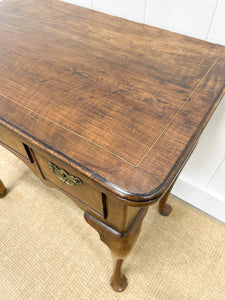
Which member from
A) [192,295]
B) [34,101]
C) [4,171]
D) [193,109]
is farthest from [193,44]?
[4,171]

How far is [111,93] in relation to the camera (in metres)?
0.49

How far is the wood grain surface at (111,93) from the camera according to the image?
384 mm

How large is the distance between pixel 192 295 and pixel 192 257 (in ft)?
0.43

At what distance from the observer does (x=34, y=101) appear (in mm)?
481

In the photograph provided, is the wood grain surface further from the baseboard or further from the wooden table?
the baseboard

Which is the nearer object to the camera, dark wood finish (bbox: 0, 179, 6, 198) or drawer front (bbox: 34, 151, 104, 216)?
drawer front (bbox: 34, 151, 104, 216)

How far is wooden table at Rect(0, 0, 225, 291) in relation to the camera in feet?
1.26

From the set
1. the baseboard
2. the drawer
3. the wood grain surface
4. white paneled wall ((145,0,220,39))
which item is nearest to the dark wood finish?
the drawer

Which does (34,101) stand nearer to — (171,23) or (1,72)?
(1,72)

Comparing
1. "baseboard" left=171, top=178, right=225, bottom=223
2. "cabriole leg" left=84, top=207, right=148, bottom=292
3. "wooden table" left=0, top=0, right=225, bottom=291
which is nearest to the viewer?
"wooden table" left=0, top=0, right=225, bottom=291

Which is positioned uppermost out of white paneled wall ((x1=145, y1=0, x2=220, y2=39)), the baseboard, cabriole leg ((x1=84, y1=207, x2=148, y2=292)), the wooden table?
white paneled wall ((x1=145, y1=0, x2=220, y2=39))

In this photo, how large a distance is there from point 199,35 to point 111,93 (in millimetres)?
353

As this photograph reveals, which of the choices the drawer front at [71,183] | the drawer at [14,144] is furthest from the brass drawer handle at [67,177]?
the drawer at [14,144]

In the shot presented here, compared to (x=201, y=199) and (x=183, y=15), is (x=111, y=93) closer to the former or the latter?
(x=183, y=15)
